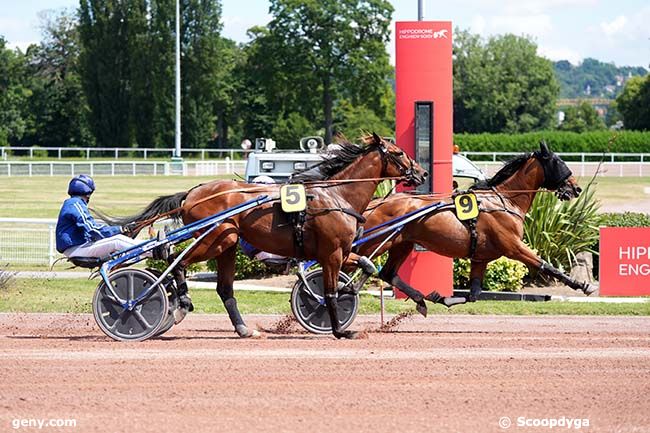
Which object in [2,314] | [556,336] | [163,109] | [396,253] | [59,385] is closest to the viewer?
[59,385]

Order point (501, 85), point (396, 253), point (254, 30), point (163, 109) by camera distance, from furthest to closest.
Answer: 1. point (501, 85)
2. point (254, 30)
3. point (163, 109)
4. point (396, 253)

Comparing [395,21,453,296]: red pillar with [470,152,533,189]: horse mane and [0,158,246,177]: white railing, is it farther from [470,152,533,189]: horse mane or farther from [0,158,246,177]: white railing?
[0,158,246,177]: white railing

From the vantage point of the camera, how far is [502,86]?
8075 cm

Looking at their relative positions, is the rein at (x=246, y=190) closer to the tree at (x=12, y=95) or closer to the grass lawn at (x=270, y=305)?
the grass lawn at (x=270, y=305)

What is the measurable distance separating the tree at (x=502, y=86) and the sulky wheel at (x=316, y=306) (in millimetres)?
69037

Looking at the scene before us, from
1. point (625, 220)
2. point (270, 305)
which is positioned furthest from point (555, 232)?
point (270, 305)

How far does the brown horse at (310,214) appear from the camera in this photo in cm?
943

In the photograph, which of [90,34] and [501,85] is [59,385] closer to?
[90,34]

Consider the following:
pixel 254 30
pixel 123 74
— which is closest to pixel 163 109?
pixel 123 74

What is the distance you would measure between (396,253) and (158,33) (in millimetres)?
52063

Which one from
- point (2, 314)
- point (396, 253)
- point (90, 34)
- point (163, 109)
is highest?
point (90, 34)

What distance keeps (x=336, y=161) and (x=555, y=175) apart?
263cm

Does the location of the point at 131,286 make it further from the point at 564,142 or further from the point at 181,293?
the point at 564,142

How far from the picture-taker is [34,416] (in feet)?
21.5
